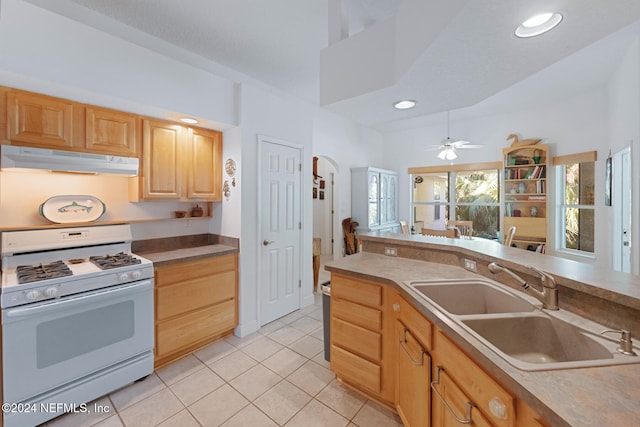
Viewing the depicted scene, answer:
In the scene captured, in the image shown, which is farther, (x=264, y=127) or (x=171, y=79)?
(x=264, y=127)

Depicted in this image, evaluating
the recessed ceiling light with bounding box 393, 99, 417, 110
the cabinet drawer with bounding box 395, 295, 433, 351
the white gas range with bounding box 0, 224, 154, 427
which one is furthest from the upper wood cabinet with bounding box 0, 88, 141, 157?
the cabinet drawer with bounding box 395, 295, 433, 351

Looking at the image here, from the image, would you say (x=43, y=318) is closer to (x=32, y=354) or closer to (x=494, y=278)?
(x=32, y=354)

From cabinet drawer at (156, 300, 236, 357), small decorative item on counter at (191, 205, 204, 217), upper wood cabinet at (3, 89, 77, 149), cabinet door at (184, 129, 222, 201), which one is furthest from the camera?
small decorative item on counter at (191, 205, 204, 217)

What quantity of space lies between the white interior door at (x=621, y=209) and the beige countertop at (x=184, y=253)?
4.44 m

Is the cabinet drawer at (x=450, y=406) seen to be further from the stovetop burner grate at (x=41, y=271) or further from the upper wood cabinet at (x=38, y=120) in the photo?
the upper wood cabinet at (x=38, y=120)

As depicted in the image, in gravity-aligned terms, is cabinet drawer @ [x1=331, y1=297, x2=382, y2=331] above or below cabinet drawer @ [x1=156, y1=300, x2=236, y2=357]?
above

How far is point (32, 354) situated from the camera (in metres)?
1.67

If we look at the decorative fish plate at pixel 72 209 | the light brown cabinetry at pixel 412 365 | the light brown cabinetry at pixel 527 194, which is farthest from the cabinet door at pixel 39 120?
the light brown cabinetry at pixel 527 194

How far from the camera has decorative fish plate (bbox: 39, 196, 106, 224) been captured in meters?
2.13

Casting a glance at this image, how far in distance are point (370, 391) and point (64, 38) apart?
3176mm

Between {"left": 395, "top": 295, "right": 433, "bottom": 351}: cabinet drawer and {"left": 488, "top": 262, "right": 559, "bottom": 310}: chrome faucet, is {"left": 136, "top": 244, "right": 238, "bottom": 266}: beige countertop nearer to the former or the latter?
{"left": 395, "top": 295, "right": 433, "bottom": 351}: cabinet drawer

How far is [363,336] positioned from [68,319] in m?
1.92

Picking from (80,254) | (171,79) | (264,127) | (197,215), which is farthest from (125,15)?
(80,254)

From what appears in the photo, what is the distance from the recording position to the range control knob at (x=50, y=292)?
1684 mm
